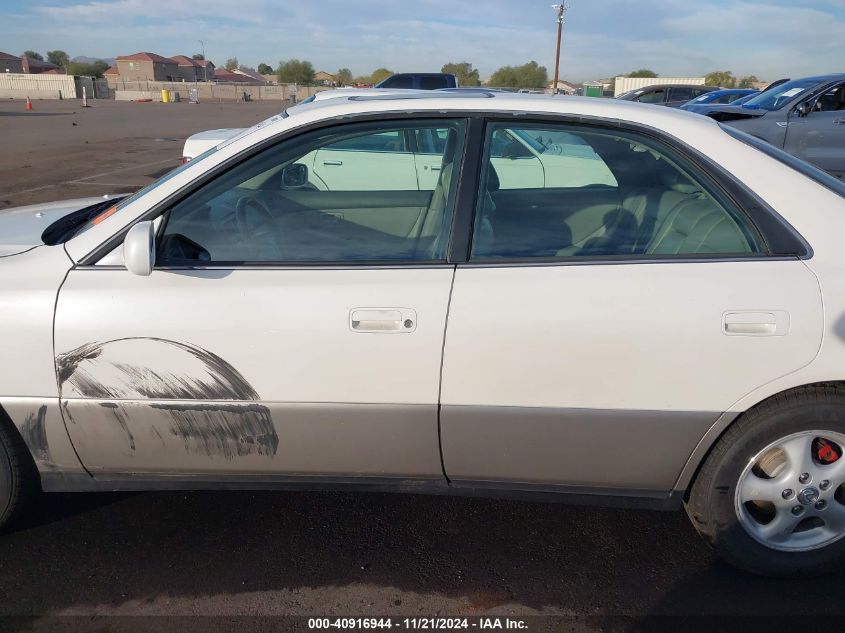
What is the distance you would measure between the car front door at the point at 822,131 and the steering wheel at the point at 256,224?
9.06 m


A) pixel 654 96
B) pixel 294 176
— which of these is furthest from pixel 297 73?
pixel 294 176

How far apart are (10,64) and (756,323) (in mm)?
107578

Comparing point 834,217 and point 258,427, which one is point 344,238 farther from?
point 834,217

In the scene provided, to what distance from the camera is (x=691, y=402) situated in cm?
221

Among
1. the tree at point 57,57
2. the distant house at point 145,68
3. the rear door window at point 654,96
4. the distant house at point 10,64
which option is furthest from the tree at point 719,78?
the tree at point 57,57

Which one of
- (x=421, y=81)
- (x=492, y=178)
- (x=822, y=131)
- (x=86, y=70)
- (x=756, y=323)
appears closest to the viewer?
(x=756, y=323)

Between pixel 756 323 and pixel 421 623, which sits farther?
pixel 421 623

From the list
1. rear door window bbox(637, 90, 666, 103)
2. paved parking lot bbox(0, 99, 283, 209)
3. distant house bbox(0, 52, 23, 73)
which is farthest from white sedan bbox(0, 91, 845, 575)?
distant house bbox(0, 52, 23, 73)

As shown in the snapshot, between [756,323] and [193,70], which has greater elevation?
[193,70]

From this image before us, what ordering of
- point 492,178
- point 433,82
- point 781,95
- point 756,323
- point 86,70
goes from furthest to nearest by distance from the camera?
point 86,70 < point 433,82 < point 781,95 < point 492,178 < point 756,323

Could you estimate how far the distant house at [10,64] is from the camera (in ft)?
286

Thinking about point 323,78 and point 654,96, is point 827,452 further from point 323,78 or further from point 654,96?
point 323,78

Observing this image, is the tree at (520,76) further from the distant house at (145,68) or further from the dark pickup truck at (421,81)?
the distant house at (145,68)

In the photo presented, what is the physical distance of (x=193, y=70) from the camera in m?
104
